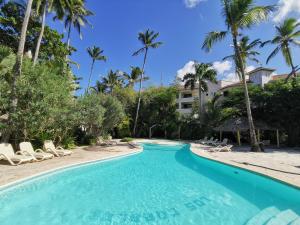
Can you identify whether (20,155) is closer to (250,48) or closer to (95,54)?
(250,48)

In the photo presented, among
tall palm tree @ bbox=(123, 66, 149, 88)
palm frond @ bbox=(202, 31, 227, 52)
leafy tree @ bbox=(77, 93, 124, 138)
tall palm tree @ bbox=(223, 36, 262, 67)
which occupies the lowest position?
leafy tree @ bbox=(77, 93, 124, 138)

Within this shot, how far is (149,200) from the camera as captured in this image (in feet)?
24.8

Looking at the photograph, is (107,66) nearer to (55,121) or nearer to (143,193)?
(55,121)

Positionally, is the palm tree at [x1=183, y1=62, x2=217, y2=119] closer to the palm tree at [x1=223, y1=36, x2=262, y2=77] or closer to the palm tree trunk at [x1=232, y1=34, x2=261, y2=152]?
the palm tree at [x1=223, y1=36, x2=262, y2=77]

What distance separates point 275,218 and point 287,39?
25495 mm

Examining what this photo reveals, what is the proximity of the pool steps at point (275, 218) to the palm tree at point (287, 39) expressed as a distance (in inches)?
927

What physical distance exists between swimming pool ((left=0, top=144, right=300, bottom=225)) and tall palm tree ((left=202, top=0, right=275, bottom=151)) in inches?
413

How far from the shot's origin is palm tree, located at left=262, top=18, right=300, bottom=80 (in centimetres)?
2506

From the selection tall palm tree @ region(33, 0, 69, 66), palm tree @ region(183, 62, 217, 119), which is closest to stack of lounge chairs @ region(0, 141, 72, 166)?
tall palm tree @ region(33, 0, 69, 66)

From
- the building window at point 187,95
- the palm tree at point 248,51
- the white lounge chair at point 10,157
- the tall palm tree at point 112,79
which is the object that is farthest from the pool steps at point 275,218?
the building window at point 187,95

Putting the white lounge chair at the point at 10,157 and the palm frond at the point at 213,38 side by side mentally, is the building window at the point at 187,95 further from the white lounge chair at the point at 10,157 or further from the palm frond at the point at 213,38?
the white lounge chair at the point at 10,157

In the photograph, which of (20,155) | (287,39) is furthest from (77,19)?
(287,39)

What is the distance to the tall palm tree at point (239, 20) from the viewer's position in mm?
17078

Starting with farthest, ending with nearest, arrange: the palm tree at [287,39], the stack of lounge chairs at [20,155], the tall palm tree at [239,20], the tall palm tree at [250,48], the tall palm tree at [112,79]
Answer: the tall palm tree at [112,79]
the palm tree at [287,39]
the tall palm tree at [250,48]
the tall palm tree at [239,20]
the stack of lounge chairs at [20,155]
